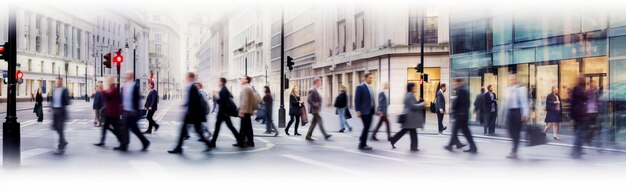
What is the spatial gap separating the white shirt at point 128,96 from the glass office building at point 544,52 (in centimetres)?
1066

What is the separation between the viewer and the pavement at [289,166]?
26.6ft

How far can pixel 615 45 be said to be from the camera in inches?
661

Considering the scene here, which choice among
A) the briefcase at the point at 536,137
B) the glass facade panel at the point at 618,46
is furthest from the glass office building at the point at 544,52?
the briefcase at the point at 536,137

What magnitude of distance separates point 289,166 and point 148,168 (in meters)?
2.12

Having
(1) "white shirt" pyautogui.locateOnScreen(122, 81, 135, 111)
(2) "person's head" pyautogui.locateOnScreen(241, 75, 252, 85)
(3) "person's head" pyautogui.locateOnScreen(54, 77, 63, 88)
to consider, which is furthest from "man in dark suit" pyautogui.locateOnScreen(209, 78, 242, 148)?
(3) "person's head" pyautogui.locateOnScreen(54, 77, 63, 88)

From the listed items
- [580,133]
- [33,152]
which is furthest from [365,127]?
[33,152]

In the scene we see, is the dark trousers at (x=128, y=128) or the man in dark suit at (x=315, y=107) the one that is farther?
the man in dark suit at (x=315, y=107)

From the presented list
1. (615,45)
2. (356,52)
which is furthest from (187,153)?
(356,52)

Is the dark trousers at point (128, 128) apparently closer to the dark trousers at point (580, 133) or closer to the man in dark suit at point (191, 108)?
the man in dark suit at point (191, 108)

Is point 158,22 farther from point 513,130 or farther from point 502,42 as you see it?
point 513,130

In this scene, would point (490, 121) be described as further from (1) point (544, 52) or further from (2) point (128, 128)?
(2) point (128, 128)

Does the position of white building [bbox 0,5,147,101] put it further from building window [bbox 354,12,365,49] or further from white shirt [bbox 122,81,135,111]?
white shirt [bbox 122,81,135,111]

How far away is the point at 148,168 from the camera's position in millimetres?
9453

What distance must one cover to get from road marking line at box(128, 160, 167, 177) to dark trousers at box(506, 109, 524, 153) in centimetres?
627
